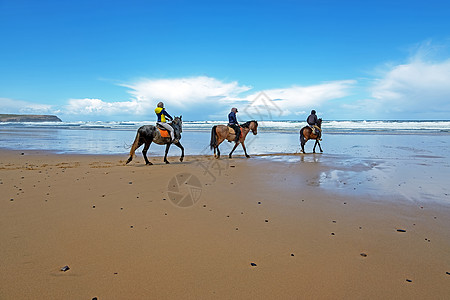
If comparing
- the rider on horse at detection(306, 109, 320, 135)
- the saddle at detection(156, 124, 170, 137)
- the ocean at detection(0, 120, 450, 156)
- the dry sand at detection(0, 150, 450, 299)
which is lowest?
the dry sand at detection(0, 150, 450, 299)

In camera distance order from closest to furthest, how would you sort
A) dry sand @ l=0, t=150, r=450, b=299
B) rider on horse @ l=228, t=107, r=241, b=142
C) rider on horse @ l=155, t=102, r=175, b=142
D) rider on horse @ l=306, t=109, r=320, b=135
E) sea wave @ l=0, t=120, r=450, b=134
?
dry sand @ l=0, t=150, r=450, b=299 → rider on horse @ l=155, t=102, r=175, b=142 → rider on horse @ l=228, t=107, r=241, b=142 → rider on horse @ l=306, t=109, r=320, b=135 → sea wave @ l=0, t=120, r=450, b=134

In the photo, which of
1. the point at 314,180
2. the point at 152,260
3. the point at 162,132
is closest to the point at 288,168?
the point at 314,180

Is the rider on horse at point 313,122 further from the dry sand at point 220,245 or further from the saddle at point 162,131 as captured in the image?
the dry sand at point 220,245

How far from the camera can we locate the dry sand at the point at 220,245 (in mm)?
2459

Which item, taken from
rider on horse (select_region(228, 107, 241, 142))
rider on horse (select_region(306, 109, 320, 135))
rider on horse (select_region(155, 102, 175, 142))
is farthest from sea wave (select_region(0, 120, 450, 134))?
rider on horse (select_region(155, 102, 175, 142))

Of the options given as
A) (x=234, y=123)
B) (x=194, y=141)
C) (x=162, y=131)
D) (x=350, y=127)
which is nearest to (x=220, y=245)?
(x=162, y=131)

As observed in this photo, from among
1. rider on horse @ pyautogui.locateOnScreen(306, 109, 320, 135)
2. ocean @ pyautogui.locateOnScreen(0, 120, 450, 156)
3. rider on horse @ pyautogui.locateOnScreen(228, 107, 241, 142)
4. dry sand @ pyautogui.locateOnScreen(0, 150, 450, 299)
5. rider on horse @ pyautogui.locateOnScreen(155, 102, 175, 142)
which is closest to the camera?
dry sand @ pyautogui.locateOnScreen(0, 150, 450, 299)

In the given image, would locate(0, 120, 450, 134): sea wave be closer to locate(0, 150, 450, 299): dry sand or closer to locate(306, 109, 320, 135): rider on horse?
locate(306, 109, 320, 135): rider on horse

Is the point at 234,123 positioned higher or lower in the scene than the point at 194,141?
higher

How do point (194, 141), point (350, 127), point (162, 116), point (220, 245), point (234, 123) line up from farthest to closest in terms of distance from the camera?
point (350, 127), point (194, 141), point (234, 123), point (162, 116), point (220, 245)

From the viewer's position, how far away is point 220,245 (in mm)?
3299

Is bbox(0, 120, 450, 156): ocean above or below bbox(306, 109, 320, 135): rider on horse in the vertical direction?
below

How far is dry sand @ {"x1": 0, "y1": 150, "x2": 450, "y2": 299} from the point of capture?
8.07ft

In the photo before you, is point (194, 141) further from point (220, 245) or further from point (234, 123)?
point (220, 245)
